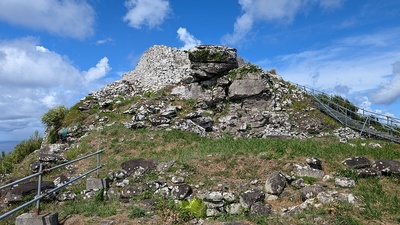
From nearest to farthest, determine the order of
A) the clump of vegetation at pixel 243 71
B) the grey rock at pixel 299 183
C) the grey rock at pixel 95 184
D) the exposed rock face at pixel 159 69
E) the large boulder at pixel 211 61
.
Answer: the grey rock at pixel 299 183 < the grey rock at pixel 95 184 < the clump of vegetation at pixel 243 71 < the large boulder at pixel 211 61 < the exposed rock face at pixel 159 69

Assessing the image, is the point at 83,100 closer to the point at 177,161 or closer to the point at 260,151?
the point at 177,161

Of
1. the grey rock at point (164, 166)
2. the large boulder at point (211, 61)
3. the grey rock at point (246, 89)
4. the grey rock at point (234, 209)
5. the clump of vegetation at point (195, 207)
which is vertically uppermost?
the large boulder at point (211, 61)

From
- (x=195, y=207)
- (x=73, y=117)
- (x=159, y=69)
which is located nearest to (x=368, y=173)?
(x=195, y=207)

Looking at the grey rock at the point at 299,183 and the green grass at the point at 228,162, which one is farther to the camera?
the grey rock at the point at 299,183

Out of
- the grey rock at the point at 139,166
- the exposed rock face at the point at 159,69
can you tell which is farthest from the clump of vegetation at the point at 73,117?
the grey rock at the point at 139,166

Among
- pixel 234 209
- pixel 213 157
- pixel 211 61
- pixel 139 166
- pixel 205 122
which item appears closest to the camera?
pixel 234 209

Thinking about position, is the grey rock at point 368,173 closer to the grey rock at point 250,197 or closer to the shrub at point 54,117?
the grey rock at point 250,197

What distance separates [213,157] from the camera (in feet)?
44.4

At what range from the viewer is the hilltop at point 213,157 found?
883 centimetres

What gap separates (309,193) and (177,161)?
18.3 ft

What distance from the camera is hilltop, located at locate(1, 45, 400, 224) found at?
8.83m

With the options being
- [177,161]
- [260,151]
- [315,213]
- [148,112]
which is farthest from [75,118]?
[315,213]

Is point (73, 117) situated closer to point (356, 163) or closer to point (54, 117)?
point (54, 117)

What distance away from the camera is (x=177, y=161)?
13.0 m
